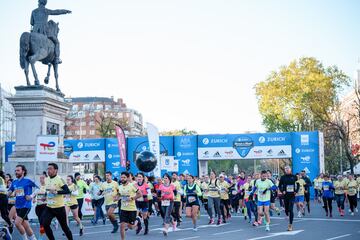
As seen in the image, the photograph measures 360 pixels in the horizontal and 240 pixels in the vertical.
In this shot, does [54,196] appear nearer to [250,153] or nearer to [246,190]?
[246,190]

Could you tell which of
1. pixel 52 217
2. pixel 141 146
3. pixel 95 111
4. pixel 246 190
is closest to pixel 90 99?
pixel 95 111

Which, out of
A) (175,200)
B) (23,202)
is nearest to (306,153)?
(175,200)

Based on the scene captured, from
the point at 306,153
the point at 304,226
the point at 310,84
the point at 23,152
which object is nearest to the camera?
the point at 304,226

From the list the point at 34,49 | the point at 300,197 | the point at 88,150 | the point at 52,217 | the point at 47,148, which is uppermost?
the point at 34,49

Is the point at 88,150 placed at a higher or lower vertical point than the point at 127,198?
higher

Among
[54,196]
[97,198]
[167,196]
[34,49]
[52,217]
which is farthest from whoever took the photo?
[97,198]

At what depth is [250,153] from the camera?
42531 mm

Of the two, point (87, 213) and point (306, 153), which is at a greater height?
point (306, 153)

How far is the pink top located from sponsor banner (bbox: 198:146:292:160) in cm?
2378

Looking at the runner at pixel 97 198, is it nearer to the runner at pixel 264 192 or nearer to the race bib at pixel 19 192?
the runner at pixel 264 192

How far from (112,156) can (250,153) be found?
11041 mm

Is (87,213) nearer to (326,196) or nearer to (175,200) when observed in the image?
(175,200)

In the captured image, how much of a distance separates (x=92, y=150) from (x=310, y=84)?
29.3 m

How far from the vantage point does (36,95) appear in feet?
73.2
